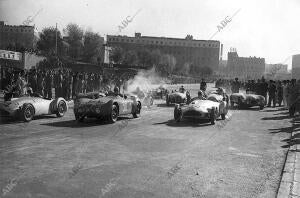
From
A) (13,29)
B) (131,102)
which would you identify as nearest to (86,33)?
(13,29)

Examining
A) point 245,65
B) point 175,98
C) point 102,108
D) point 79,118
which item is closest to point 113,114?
point 102,108

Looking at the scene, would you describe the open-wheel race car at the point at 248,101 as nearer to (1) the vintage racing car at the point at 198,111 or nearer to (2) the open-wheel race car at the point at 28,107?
(1) the vintage racing car at the point at 198,111

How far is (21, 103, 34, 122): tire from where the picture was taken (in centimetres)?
1323

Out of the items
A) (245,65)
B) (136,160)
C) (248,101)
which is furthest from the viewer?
(245,65)

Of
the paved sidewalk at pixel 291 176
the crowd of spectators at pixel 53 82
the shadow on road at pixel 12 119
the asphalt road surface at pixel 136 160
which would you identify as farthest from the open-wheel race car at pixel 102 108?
the crowd of spectators at pixel 53 82

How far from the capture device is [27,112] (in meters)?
13.5

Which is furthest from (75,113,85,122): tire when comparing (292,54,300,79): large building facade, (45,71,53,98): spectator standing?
(292,54,300,79): large building facade

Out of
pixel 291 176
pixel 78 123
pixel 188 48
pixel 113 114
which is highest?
pixel 188 48

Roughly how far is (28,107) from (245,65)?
183268 mm

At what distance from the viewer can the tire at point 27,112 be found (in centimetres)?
1323

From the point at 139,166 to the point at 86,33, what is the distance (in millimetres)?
77646

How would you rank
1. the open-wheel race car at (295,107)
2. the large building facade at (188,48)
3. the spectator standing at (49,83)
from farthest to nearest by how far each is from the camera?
the large building facade at (188,48) → the spectator standing at (49,83) → the open-wheel race car at (295,107)

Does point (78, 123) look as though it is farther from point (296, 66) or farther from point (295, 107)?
point (296, 66)

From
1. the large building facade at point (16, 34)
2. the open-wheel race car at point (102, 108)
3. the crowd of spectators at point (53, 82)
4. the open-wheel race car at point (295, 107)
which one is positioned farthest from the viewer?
the large building facade at point (16, 34)
